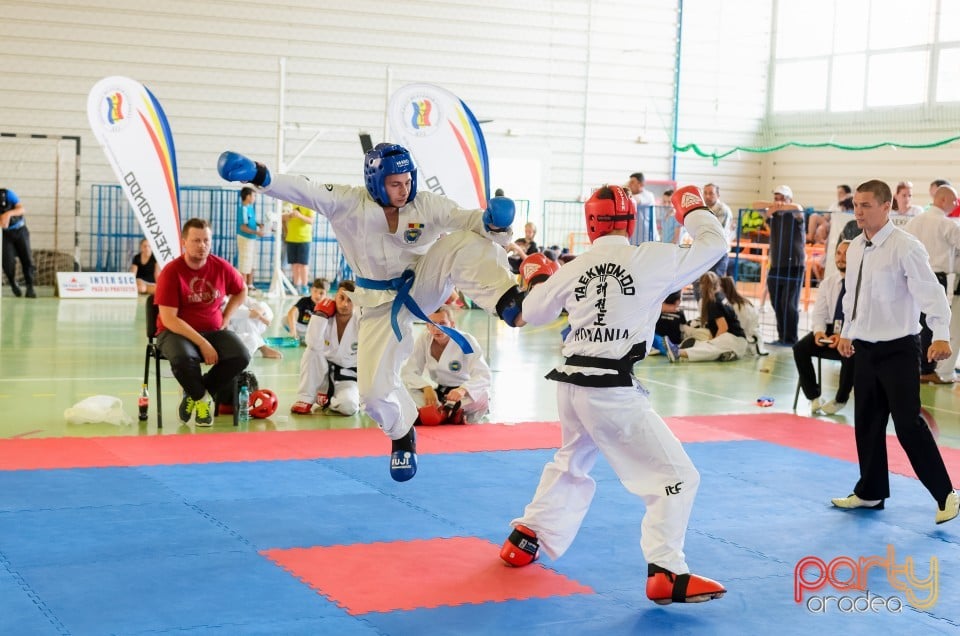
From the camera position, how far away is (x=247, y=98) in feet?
62.9

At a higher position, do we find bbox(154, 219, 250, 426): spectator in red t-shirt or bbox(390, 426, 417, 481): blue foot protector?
bbox(154, 219, 250, 426): spectator in red t-shirt

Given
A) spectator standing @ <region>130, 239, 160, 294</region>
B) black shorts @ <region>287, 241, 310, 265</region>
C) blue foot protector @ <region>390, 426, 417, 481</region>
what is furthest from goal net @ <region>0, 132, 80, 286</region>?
blue foot protector @ <region>390, 426, 417, 481</region>

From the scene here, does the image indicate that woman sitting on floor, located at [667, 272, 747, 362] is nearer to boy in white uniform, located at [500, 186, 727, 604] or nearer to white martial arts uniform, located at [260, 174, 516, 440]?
white martial arts uniform, located at [260, 174, 516, 440]

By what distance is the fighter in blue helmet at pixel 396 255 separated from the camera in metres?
5.33

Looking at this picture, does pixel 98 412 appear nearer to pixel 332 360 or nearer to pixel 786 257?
pixel 332 360

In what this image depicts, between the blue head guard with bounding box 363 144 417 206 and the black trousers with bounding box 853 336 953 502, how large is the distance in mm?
2726

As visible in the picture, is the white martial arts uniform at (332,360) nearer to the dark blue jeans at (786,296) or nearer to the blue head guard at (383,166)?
the blue head guard at (383,166)

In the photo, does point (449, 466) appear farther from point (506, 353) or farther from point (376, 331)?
point (506, 353)

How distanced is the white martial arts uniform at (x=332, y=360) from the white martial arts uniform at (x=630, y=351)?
414 cm

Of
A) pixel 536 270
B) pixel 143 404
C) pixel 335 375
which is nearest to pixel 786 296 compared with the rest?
pixel 335 375

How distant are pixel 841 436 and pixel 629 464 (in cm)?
442

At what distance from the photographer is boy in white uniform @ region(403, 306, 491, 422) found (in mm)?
8273

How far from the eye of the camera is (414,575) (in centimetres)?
467
